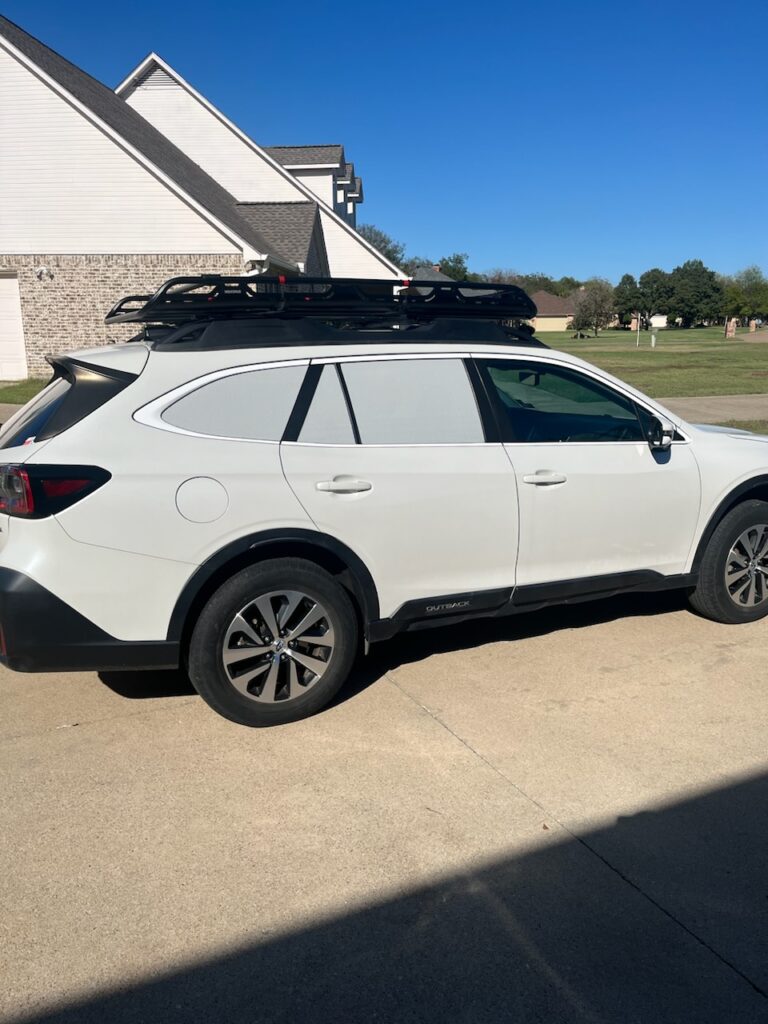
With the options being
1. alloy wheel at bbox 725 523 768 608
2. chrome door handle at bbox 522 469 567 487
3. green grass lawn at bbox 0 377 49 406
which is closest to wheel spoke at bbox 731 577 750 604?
alloy wheel at bbox 725 523 768 608

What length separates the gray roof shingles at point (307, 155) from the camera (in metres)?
32.7

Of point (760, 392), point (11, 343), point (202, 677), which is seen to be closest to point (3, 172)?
point (11, 343)

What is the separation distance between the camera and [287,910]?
109 inches

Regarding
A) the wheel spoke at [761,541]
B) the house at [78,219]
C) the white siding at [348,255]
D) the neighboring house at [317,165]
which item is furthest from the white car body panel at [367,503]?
the neighboring house at [317,165]

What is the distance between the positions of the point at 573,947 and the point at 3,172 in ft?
72.9

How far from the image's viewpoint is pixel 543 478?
4418 millimetres

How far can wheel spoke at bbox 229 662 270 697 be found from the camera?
3842 mm

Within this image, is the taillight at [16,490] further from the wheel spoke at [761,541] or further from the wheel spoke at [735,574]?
the wheel spoke at [761,541]

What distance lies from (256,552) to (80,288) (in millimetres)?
19529

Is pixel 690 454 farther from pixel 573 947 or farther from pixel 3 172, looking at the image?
pixel 3 172

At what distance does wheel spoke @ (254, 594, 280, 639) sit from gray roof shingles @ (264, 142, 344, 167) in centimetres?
3156

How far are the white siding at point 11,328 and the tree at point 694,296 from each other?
328 ft

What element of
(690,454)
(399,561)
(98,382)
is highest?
(98,382)

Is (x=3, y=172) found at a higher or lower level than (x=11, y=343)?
higher
